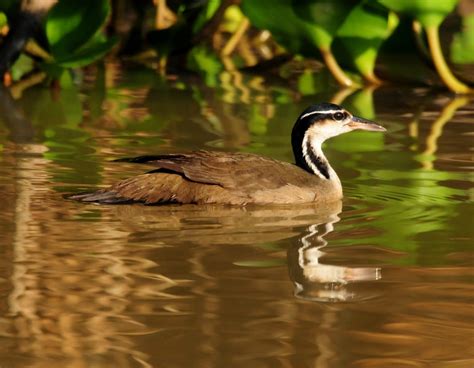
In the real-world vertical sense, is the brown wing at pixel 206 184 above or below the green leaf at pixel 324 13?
below

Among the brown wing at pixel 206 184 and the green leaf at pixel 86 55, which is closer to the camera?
the brown wing at pixel 206 184

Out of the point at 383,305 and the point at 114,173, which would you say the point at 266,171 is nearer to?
the point at 114,173

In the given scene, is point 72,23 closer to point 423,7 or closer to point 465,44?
point 423,7

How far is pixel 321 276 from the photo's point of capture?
7.13 meters

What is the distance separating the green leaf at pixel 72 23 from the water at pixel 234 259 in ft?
4.29

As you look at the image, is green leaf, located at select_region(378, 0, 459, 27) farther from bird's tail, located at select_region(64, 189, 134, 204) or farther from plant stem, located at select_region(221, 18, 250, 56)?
bird's tail, located at select_region(64, 189, 134, 204)


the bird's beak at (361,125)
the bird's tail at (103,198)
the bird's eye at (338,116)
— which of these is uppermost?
the bird's eye at (338,116)

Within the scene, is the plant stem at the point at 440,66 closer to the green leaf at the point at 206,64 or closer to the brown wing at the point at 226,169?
the green leaf at the point at 206,64

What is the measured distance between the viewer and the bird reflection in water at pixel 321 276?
670 centimetres

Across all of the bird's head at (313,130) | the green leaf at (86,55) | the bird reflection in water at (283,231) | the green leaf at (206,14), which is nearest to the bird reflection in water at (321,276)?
the bird reflection in water at (283,231)

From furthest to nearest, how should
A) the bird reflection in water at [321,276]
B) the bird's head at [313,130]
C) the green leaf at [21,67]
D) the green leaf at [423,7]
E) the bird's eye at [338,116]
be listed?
the green leaf at [21,67] → the green leaf at [423,7] → the bird's eye at [338,116] → the bird's head at [313,130] → the bird reflection in water at [321,276]

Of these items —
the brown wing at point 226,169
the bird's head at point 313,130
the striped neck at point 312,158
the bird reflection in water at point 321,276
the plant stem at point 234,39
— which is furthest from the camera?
the plant stem at point 234,39

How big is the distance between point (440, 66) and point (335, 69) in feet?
3.52

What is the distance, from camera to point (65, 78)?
15531mm
